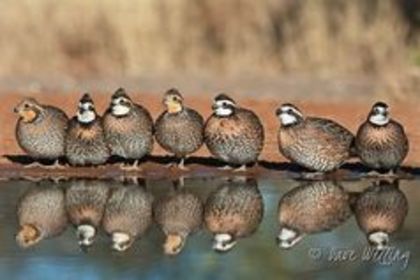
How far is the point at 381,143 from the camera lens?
61.6 feet

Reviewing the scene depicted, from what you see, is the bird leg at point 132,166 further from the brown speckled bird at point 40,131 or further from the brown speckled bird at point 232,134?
the brown speckled bird at point 232,134

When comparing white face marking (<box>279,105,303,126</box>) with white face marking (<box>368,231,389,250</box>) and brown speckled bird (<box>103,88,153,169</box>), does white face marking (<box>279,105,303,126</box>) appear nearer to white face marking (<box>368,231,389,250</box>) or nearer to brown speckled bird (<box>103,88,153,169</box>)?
brown speckled bird (<box>103,88,153,169</box>)

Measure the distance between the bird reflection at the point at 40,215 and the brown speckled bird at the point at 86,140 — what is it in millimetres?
1049

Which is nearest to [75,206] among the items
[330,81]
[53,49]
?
[330,81]

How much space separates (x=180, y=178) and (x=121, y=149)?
0.77 metres

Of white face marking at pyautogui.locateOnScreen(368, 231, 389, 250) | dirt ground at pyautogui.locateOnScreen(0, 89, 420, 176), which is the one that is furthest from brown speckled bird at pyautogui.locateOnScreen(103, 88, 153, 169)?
white face marking at pyautogui.locateOnScreen(368, 231, 389, 250)

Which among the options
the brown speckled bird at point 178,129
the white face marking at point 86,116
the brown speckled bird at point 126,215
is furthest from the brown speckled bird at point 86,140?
the brown speckled bird at point 126,215

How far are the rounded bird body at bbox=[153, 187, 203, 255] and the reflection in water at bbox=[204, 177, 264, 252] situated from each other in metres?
0.12

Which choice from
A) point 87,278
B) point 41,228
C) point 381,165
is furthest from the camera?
point 381,165

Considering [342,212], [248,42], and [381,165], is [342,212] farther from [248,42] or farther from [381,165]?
[248,42]

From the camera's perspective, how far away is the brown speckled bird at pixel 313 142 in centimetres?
1889

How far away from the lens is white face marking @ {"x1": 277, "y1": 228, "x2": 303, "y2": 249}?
15.5 meters

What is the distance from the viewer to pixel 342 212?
16891 mm

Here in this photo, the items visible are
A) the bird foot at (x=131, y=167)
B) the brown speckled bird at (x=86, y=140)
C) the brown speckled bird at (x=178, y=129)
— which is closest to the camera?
the brown speckled bird at (x=178, y=129)
